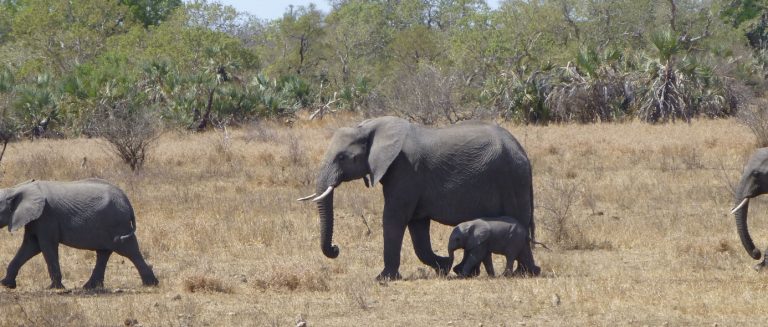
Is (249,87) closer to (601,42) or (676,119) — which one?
(676,119)

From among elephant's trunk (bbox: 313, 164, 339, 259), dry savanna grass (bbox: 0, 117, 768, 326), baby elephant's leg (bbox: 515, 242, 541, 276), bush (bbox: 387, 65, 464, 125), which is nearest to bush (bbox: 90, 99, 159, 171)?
dry savanna grass (bbox: 0, 117, 768, 326)

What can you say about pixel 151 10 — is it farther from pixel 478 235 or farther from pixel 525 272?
pixel 478 235

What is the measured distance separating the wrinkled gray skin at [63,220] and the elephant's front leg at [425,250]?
9.36ft

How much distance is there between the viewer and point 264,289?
1158 centimetres

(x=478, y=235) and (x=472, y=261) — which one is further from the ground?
(x=478, y=235)

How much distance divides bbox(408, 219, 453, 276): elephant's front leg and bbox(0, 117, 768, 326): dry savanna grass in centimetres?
24

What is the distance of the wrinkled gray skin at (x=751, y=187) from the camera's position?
41.4ft

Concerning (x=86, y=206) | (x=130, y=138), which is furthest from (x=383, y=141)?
(x=130, y=138)

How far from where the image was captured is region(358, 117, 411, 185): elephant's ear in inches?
480

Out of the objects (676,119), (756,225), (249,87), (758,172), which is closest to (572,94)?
(676,119)

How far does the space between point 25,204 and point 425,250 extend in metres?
4.00

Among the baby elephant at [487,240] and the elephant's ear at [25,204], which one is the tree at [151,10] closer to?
the elephant's ear at [25,204]

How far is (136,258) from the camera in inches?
473

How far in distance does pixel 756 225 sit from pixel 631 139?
454 inches
